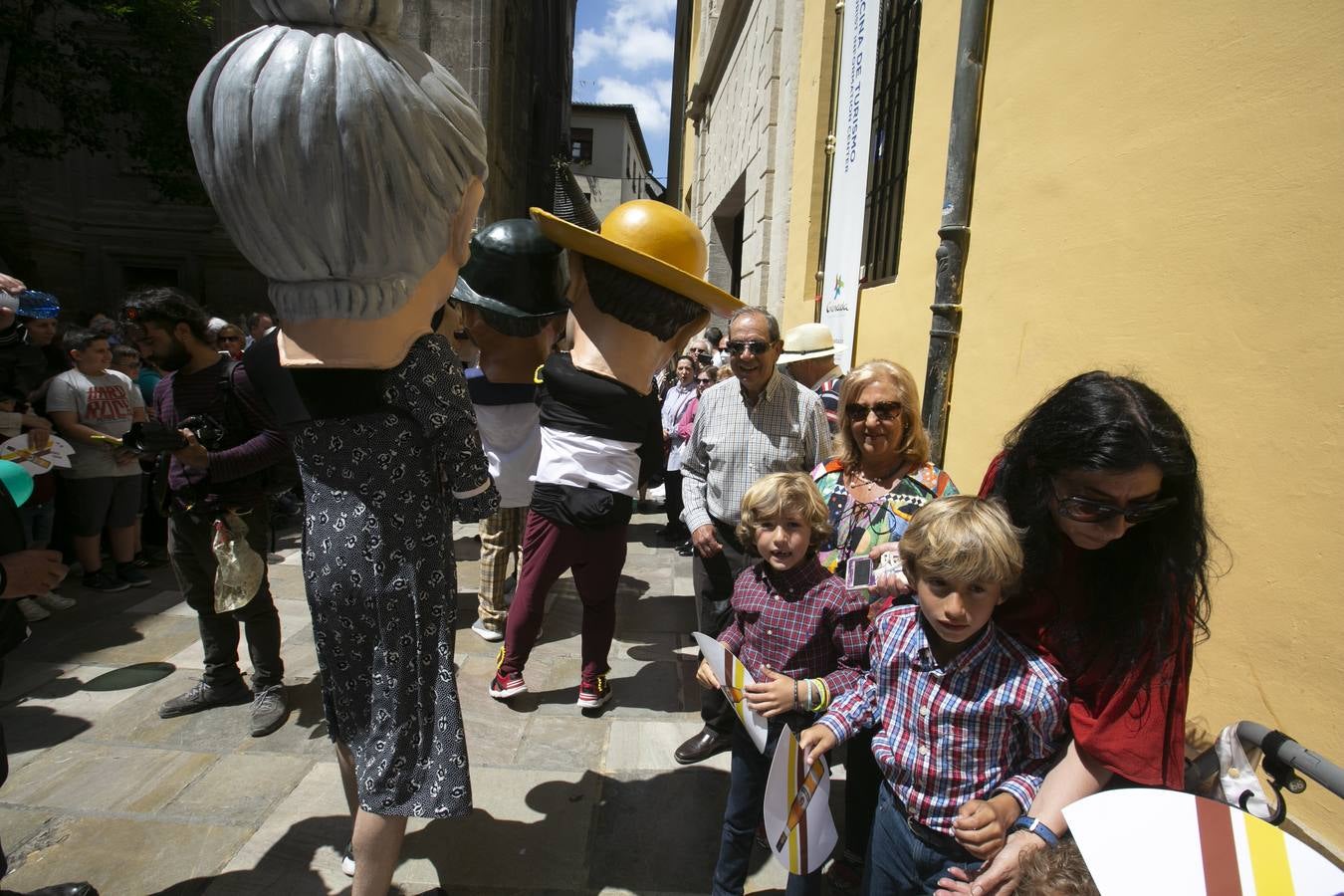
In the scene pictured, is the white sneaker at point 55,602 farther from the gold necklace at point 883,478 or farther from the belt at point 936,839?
the belt at point 936,839

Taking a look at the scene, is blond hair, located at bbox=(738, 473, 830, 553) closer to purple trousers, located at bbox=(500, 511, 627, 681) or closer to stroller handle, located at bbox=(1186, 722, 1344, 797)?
stroller handle, located at bbox=(1186, 722, 1344, 797)

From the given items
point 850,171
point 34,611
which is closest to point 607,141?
point 850,171

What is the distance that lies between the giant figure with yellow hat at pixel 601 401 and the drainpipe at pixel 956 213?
197 cm

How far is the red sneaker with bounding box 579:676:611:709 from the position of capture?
9.75 ft

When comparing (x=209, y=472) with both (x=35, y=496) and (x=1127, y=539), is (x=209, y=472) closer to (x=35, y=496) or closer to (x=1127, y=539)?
(x=35, y=496)

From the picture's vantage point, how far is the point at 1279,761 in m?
1.28

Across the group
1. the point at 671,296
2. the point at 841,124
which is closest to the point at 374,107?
the point at 671,296

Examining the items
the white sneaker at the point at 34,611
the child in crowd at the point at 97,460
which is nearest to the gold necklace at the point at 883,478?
the child in crowd at the point at 97,460

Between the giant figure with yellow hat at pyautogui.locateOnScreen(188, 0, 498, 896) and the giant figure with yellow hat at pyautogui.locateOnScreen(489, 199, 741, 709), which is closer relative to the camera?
the giant figure with yellow hat at pyautogui.locateOnScreen(188, 0, 498, 896)

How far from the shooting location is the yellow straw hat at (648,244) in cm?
241

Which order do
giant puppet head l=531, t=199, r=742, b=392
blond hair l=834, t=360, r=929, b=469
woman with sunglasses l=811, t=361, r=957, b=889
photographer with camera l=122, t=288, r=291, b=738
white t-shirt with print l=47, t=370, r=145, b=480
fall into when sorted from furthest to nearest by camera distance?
white t-shirt with print l=47, t=370, r=145, b=480, giant puppet head l=531, t=199, r=742, b=392, photographer with camera l=122, t=288, r=291, b=738, blond hair l=834, t=360, r=929, b=469, woman with sunglasses l=811, t=361, r=957, b=889

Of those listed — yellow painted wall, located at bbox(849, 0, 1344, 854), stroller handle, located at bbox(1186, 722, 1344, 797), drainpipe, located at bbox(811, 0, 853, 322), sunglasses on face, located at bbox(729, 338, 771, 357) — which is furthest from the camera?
drainpipe, located at bbox(811, 0, 853, 322)

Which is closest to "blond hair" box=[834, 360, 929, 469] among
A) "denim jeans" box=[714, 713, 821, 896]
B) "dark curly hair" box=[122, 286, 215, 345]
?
"denim jeans" box=[714, 713, 821, 896]

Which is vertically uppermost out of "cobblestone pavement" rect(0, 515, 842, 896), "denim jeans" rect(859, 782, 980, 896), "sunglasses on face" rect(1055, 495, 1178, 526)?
"sunglasses on face" rect(1055, 495, 1178, 526)
